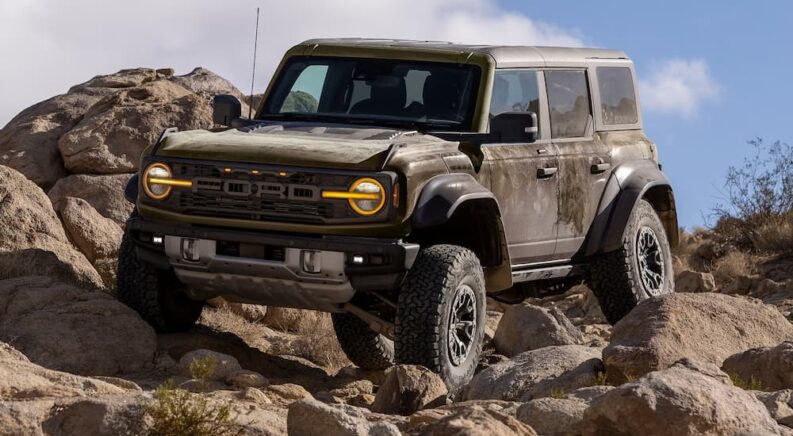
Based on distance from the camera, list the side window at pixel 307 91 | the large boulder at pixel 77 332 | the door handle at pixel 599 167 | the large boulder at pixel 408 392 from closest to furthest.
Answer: the large boulder at pixel 408 392, the large boulder at pixel 77 332, the side window at pixel 307 91, the door handle at pixel 599 167

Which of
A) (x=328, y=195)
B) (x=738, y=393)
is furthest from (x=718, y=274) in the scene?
(x=738, y=393)

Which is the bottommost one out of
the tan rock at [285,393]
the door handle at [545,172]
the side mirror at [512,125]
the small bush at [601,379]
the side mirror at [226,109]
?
the tan rock at [285,393]

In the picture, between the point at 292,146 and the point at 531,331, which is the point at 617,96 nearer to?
the point at 531,331

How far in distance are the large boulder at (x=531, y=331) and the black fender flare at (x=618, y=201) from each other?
0.66m

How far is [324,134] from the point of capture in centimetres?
956

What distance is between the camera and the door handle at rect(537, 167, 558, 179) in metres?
10.3

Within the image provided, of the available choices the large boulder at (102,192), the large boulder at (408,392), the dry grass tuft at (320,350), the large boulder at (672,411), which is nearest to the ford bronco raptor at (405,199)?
the dry grass tuft at (320,350)

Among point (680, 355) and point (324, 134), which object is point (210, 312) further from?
point (680, 355)

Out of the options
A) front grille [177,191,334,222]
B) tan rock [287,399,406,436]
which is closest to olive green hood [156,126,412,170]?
front grille [177,191,334,222]

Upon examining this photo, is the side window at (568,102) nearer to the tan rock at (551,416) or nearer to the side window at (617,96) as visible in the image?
the side window at (617,96)

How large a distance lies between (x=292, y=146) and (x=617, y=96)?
388 centimetres

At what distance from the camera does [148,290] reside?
9898 mm

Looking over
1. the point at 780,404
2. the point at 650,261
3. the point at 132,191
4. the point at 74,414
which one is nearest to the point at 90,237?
the point at 132,191

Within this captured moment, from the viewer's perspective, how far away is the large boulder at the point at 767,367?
817cm
